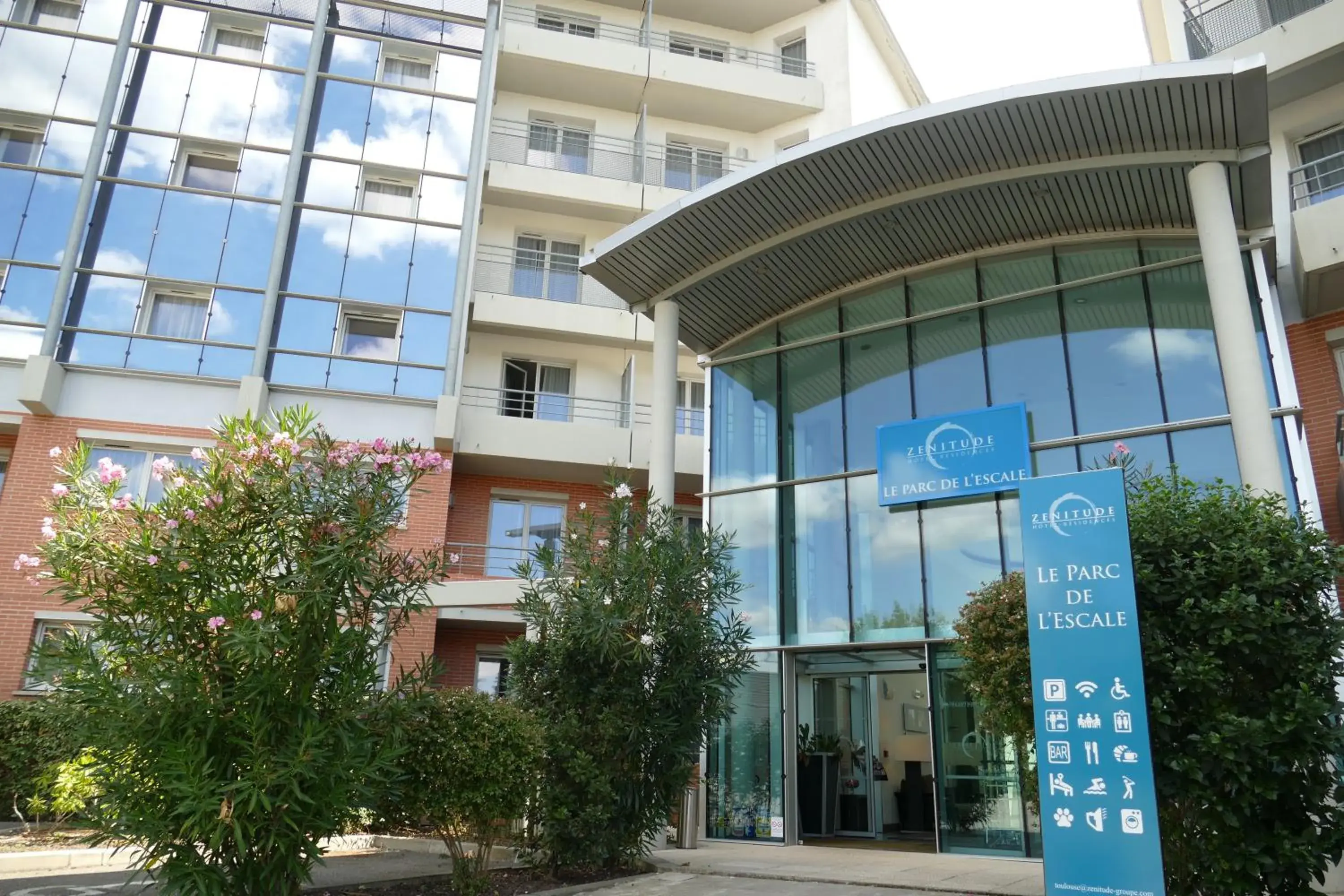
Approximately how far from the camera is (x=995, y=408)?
11.9 m

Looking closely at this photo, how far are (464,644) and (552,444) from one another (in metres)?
4.15

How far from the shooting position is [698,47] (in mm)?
23219

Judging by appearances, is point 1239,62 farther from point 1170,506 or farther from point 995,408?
point 1170,506

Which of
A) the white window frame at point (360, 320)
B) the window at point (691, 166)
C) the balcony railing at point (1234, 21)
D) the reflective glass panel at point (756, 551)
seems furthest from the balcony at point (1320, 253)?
the white window frame at point (360, 320)

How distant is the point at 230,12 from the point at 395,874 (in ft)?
58.0

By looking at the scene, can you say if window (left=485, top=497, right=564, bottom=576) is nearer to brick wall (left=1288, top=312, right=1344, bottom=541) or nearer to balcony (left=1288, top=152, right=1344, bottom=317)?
brick wall (left=1288, top=312, right=1344, bottom=541)

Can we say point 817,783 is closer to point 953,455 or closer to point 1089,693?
point 953,455

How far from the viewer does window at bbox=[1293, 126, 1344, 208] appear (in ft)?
41.0

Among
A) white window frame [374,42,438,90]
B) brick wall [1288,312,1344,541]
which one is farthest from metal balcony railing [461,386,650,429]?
brick wall [1288,312,1344,541]

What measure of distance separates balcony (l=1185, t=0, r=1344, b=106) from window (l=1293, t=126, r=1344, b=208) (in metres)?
0.66

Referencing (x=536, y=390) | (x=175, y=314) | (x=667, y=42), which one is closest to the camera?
(x=175, y=314)

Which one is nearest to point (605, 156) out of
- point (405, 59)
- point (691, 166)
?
point (691, 166)

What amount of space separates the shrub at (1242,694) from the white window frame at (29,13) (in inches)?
826

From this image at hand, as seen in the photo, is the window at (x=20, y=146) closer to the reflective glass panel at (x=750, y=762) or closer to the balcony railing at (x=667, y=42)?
the balcony railing at (x=667, y=42)
